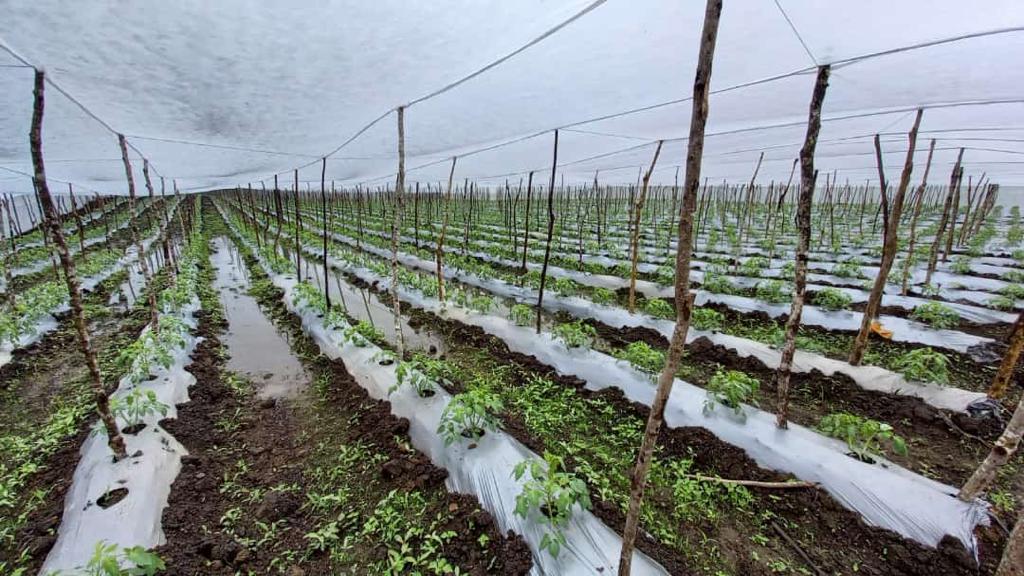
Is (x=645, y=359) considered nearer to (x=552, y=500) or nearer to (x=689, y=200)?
(x=552, y=500)

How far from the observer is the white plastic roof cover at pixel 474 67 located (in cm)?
246

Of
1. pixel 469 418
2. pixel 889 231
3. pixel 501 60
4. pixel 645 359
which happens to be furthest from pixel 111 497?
pixel 889 231

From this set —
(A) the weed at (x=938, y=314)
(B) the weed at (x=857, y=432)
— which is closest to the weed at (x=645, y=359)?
(B) the weed at (x=857, y=432)

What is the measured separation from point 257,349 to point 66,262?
3681 millimetres

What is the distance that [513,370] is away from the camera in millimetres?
5090

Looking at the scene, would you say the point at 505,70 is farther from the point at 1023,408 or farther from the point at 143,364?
the point at 143,364

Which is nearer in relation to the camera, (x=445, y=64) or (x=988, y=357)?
(x=445, y=64)

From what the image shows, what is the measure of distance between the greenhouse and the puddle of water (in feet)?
0.23

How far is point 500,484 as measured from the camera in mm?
2871

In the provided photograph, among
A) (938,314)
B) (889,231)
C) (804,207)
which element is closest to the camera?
(804,207)

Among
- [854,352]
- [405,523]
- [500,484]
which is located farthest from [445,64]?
[854,352]

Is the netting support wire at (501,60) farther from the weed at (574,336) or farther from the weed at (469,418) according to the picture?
the weed at (574,336)

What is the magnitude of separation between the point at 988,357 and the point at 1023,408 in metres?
4.04

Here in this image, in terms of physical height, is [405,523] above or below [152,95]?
below
